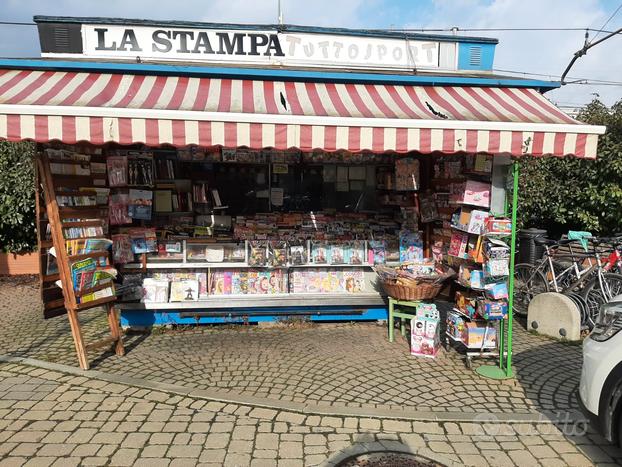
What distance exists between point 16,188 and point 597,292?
32.9 ft

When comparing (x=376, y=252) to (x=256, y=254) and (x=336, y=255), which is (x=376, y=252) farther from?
(x=256, y=254)

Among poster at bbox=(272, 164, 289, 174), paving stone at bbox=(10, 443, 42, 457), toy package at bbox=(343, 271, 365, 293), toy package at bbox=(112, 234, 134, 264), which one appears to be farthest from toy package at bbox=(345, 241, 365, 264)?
paving stone at bbox=(10, 443, 42, 457)

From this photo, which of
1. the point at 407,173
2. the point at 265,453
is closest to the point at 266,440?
the point at 265,453

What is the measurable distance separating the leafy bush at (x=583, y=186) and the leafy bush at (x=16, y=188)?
361 inches

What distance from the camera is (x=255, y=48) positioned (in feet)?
18.0

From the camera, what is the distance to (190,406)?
385cm

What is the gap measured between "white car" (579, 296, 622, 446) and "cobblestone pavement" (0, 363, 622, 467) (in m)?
0.37

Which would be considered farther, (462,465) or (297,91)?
(297,91)

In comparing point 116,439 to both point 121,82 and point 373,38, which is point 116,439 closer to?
point 121,82

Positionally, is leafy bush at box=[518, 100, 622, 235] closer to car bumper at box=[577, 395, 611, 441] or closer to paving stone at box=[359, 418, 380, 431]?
car bumper at box=[577, 395, 611, 441]

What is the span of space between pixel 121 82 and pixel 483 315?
15.0ft

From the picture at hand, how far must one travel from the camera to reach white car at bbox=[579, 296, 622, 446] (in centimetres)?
293

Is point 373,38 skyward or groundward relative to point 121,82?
skyward

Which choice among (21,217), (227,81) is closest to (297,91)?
(227,81)
